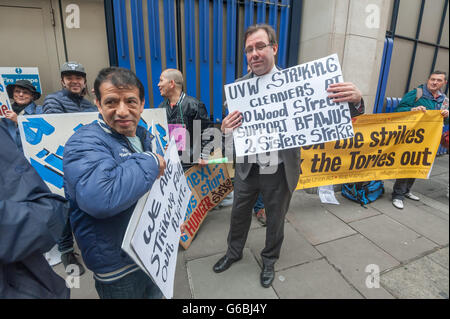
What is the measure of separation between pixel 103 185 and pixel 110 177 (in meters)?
0.04

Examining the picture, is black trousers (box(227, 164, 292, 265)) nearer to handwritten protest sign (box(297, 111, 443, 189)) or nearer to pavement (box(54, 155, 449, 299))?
pavement (box(54, 155, 449, 299))

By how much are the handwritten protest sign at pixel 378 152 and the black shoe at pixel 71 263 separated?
2856 millimetres

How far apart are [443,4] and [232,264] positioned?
25.6 ft

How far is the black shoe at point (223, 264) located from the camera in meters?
2.31

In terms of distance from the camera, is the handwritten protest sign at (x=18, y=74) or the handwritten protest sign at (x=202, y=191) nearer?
the handwritten protest sign at (x=202, y=191)

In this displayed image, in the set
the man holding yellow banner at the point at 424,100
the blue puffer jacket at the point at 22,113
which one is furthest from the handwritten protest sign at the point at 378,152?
the blue puffer jacket at the point at 22,113

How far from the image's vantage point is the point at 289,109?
1.76 m

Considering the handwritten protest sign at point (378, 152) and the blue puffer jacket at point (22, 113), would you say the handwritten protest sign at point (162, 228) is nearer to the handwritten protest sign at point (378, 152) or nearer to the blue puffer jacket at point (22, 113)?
the blue puffer jacket at point (22, 113)

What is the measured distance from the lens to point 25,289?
Result: 864 mm

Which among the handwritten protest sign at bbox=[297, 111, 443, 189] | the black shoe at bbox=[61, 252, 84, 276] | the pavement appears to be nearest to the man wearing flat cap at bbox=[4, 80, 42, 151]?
the black shoe at bbox=[61, 252, 84, 276]

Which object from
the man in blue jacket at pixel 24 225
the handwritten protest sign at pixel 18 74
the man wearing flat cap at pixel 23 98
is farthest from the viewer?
the handwritten protest sign at pixel 18 74

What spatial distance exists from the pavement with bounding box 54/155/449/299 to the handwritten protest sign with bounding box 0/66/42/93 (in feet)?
8.11
